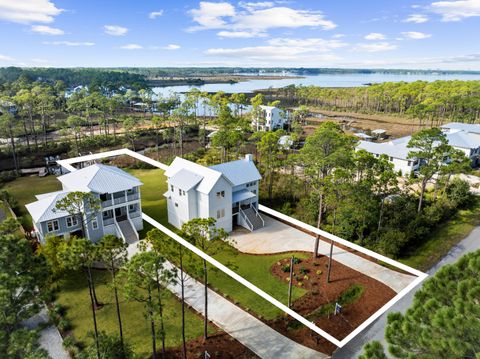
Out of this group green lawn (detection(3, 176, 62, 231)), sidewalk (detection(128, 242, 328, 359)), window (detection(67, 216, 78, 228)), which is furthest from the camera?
green lawn (detection(3, 176, 62, 231))

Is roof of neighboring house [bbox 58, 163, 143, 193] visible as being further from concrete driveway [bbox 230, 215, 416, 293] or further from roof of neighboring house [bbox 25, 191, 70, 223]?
Result: concrete driveway [bbox 230, 215, 416, 293]

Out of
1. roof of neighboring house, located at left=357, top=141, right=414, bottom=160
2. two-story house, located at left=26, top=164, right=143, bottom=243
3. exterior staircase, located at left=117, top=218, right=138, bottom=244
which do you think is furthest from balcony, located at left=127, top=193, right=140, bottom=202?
roof of neighboring house, located at left=357, top=141, right=414, bottom=160

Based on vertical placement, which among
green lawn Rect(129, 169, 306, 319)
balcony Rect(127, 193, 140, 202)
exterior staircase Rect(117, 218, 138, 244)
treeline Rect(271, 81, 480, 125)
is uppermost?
treeline Rect(271, 81, 480, 125)

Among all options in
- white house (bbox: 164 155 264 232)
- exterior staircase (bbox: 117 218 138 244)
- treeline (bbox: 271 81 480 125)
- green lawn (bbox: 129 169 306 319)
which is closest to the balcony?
exterior staircase (bbox: 117 218 138 244)

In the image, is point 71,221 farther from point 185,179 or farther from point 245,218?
point 245,218

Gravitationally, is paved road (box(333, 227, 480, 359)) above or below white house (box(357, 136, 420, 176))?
below

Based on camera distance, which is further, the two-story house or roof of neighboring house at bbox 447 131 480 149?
roof of neighboring house at bbox 447 131 480 149

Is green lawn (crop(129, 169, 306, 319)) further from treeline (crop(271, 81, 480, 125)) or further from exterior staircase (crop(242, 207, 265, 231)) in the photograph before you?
treeline (crop(271, 81, 480, 125))

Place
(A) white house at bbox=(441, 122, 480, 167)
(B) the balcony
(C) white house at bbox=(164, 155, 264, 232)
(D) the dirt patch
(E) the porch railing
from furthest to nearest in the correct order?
(A) white house at bbox=(441, 122, 480, 167), (E) the porch railing, (B) the balcony, (C) white house at bbox=(164, 155, 264, 232), (D) the dirt patch

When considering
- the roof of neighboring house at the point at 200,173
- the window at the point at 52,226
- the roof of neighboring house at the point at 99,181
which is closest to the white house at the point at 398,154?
the roof of neighboring house at the point at 200,173
